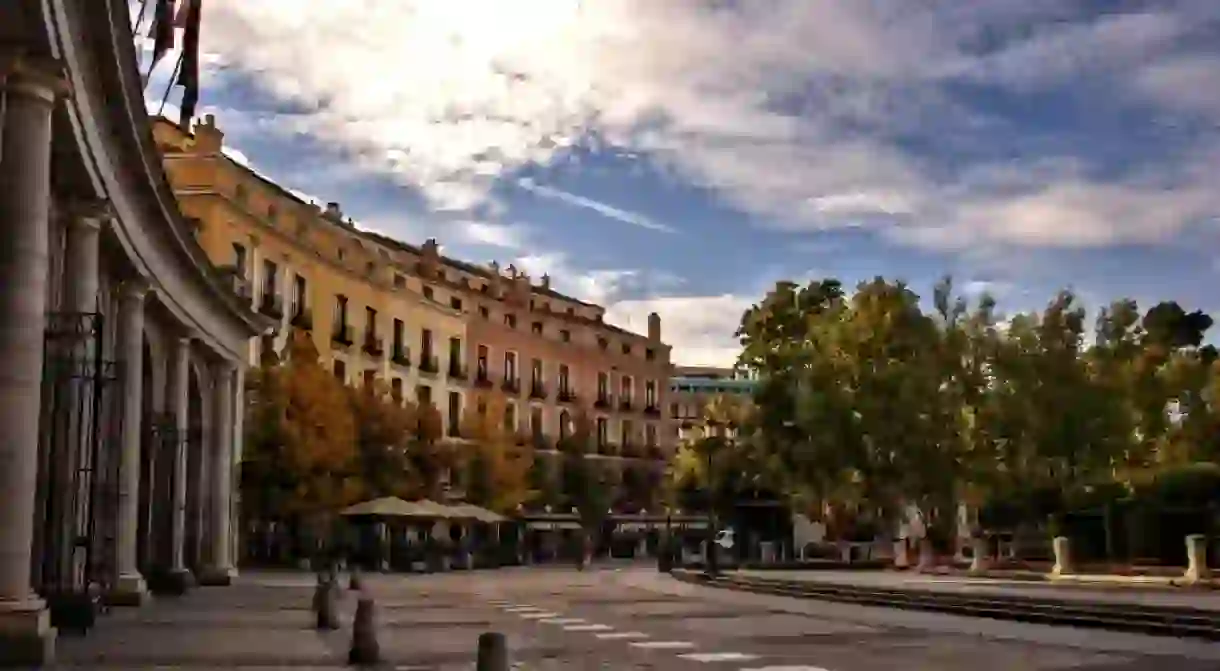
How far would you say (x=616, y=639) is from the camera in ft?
66.0

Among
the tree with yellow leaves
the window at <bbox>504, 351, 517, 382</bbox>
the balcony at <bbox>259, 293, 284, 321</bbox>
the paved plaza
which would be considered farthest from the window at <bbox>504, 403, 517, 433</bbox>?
the paved plaza

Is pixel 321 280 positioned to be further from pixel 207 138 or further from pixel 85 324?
pixel 85 324

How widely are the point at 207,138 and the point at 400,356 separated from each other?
66.5 feet

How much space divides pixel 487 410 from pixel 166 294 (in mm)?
45810

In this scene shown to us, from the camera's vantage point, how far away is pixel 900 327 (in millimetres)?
49438

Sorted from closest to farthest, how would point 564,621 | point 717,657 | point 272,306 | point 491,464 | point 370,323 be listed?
1. point 717,657
2. point 564,621
3. point 272,306
4. point 370,323
5. point 491,464

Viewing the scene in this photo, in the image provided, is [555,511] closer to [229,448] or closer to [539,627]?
[229,448]

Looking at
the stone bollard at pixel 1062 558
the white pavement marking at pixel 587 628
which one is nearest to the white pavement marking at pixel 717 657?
the white pavement marking at pixel 587 628

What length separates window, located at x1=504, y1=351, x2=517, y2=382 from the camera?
266ft

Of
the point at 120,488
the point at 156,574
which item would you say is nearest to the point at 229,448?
the point at 156,574

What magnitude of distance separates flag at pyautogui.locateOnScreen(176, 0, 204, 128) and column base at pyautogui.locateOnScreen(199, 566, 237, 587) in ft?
54.4

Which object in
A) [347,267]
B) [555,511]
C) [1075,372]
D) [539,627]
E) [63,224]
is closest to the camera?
[63,224]

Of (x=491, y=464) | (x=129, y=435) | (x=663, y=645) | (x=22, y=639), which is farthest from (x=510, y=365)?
(x=22, y=639)

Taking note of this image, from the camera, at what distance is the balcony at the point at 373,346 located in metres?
64.1
